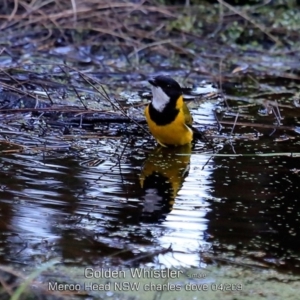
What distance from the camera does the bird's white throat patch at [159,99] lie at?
6.27m

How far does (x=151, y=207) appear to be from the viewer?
4684 mm

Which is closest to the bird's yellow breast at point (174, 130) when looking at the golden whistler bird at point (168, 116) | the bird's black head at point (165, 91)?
the golden whistler bird at point (168, 116)

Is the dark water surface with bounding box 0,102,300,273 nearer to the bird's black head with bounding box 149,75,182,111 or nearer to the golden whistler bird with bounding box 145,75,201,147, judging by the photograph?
the golden whistler bird with bounding box 145,75,201,147

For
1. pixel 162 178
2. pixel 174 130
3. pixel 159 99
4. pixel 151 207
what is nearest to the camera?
pixel 151 207

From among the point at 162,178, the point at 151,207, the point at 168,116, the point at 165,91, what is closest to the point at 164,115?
the point at 168,116

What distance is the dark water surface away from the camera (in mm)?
4023

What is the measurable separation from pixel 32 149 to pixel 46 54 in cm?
374

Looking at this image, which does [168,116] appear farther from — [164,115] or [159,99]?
[159,99]

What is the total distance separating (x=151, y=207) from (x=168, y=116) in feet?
5.68

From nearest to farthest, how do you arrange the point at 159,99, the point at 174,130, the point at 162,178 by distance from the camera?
the point at 162,178 < the point at 174,130 < the point at 159,99

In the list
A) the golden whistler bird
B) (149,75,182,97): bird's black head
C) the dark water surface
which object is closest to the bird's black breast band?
the golden whistler bird

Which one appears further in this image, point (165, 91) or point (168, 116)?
point (165, 91)

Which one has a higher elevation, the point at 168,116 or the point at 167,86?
the point at 167,86

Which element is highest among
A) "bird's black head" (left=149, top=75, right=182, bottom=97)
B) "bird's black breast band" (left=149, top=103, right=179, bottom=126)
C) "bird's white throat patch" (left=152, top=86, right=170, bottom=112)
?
"bird's black head" (left=149, top=75, right=182, bottom=97)
